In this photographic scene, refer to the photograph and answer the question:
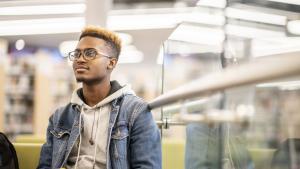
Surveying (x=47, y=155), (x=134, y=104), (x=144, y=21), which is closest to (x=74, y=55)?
(x=134, y=104)

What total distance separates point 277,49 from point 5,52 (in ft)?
22.2

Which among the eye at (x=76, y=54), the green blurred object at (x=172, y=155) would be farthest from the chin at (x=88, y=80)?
the green blurred object at (x=172, y=155)

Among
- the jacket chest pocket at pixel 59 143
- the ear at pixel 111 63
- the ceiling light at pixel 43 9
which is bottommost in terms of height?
the jacket chest pocket at pixel 59 143

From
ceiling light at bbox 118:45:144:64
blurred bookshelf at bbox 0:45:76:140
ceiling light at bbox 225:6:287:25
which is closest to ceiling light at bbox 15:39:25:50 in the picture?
blurred bookshelf at bbox 0:45:76:140

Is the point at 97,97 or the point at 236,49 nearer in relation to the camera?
the point at 236,49

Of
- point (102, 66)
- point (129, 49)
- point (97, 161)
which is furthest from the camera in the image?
point (129, 49)

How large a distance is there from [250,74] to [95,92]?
4.33 feet

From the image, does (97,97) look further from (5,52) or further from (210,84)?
(5,52)

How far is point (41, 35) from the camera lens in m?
7.42

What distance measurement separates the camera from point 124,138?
1639 mm

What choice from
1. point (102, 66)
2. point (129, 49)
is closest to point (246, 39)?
point (102, 66)

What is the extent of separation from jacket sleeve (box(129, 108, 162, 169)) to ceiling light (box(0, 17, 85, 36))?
4.50 meters

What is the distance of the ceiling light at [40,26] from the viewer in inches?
240

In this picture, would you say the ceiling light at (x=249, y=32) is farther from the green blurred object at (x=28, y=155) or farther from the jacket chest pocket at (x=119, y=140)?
the green blurred object at (x=28, y=155)
